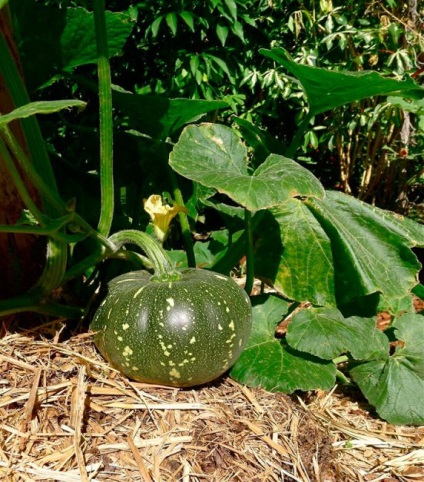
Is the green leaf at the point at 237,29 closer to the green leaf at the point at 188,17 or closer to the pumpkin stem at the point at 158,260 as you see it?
the green leaf at the point at 188,17

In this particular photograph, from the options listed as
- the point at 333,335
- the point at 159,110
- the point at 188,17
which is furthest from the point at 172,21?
the point at 333,335

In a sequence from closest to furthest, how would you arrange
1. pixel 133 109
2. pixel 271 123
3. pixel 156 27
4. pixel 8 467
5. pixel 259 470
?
pixel 8 467, pixel 259 470, pixel 133 109, pixel 156 27, pixel 271 123

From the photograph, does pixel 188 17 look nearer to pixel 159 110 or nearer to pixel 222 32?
pixel 222 32

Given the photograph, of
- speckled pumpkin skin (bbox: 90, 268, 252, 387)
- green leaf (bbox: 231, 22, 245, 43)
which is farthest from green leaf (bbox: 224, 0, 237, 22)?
speckled pumpkin skin (bbox: 90, 268, 252, 387)

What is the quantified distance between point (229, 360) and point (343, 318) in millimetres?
427

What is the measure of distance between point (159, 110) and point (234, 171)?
0.28 meters

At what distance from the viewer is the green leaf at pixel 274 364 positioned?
146 cm

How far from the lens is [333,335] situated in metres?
1.55

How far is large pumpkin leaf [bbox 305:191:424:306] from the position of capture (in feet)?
5.13

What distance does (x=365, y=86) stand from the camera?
4.82ft

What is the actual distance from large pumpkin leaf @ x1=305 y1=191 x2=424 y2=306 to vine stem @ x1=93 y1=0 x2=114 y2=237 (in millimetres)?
565

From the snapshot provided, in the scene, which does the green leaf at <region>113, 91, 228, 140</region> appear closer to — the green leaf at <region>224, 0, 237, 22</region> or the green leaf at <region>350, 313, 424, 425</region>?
the green leaf at <region>350, 313, 424, 425</region>

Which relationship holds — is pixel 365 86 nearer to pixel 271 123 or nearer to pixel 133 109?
pixel 133 109

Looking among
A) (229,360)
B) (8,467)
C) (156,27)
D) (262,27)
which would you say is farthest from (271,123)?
(8,467)
